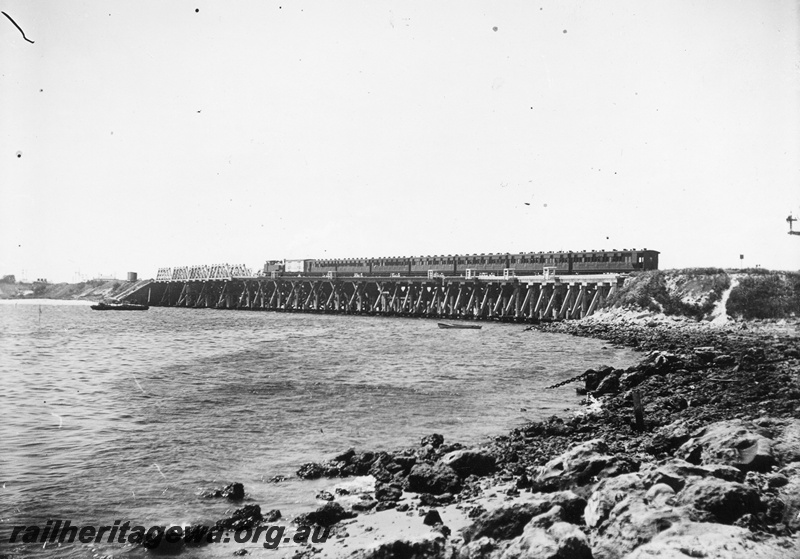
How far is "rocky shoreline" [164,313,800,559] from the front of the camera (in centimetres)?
570

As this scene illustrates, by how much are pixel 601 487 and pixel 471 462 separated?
3.17 meters

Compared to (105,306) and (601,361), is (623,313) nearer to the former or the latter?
(601,361)

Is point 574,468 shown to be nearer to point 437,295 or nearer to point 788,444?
point 788,444

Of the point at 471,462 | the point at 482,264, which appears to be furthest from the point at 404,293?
the point at 471,462

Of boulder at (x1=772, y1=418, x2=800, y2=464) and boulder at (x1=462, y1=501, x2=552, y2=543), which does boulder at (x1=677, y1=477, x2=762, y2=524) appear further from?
boulder at (x1=772, y1=418, x2=800, y2=464)

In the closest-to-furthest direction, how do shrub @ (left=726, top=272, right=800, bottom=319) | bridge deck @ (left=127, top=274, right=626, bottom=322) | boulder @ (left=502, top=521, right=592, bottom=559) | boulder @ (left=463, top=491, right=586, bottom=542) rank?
boulder @ (left=502, top=521, right=592, bottom=559) → boulder @ (left=463, top=491, right=586, bottom=542) → shrub @ (left=726, top=272, right=800, bottom=319) → bridge deck @ (left=127, top=274, right=626, bottom=322)

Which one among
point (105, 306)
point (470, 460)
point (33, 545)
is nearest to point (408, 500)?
point (470, 460)

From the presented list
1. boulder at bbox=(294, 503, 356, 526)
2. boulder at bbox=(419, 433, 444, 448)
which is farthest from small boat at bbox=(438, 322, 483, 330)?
boulder at bbox=(294, 503, 356, 526)

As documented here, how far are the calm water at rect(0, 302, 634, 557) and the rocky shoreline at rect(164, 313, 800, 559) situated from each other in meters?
1.46

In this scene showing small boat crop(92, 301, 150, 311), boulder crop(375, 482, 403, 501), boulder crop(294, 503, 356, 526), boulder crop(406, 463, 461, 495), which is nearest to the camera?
boulder crop(294, 503, 356, 526)

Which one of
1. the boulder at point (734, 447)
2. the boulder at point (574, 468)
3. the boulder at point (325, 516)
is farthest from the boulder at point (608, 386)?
the boulder at point (325, 516)

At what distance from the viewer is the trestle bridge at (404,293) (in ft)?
155

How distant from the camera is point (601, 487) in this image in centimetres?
705

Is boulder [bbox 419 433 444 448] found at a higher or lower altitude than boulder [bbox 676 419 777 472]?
lower
